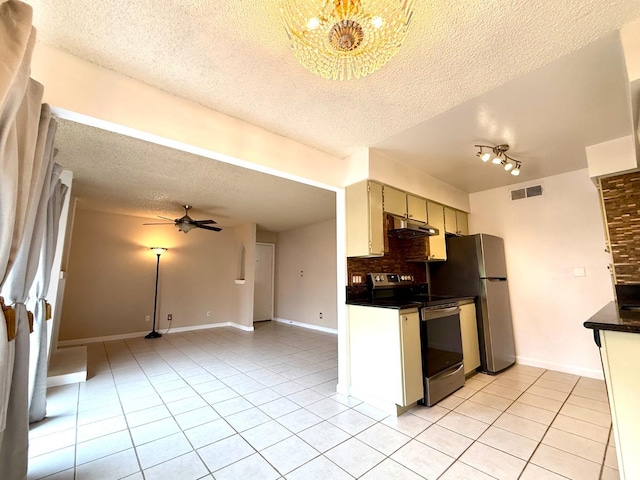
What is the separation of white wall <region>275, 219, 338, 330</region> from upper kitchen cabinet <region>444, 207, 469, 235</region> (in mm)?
2637

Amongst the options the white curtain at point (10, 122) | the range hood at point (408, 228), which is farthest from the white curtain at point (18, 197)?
the range hood at point (408, 228)

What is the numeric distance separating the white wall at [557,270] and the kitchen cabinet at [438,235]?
38.7 inches

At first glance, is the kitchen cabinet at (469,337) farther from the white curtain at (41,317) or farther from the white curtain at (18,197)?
the white curtain at (41,317)

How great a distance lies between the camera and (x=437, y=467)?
66.0 inches

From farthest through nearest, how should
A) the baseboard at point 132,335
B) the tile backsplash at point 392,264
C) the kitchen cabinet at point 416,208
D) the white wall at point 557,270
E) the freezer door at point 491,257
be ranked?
1. the baseboard at point 132,335
2. the freezer door at point 491,257
3. the kitchen cabinet at point 416,208
4. the white wall at point 557,270
5. the tile backsplash at point 392,264

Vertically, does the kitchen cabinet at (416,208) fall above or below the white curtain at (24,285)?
above

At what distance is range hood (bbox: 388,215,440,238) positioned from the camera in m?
3.03

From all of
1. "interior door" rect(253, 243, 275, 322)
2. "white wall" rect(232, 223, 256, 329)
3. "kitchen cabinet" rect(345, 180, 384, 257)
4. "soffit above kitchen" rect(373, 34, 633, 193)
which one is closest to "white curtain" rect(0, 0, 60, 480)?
"soffit above kitchen" rect(373, 34, 633, 193)

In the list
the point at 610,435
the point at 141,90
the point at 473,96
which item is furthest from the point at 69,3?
the point at 610,435

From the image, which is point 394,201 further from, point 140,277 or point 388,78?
point 140,277

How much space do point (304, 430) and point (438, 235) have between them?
277 centimetres

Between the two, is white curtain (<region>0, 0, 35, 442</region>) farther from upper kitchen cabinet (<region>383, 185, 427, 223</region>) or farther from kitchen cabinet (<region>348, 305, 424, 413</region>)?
upper kitchen cabinet (<region>383, 185, 427, 223</region>)

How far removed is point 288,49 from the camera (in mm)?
1562

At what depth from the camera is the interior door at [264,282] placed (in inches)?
282
